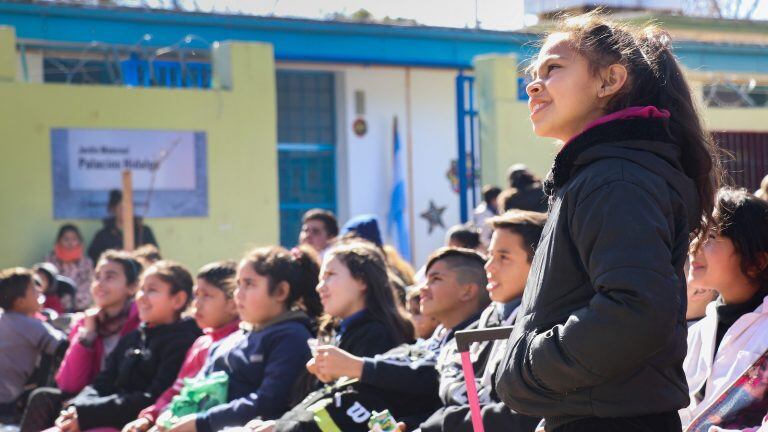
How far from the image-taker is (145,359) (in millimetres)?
6160

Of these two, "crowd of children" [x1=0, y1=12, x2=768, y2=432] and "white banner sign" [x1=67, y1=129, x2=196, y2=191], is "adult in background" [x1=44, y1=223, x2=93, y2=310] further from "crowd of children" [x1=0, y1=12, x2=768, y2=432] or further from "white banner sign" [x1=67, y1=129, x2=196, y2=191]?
"crowd of children" [x1=0, y1=12, x2=768, y2=432]

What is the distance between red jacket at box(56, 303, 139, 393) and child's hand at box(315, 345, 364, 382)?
2.58m

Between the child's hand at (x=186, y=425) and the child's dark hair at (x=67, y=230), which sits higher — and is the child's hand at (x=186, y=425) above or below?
below

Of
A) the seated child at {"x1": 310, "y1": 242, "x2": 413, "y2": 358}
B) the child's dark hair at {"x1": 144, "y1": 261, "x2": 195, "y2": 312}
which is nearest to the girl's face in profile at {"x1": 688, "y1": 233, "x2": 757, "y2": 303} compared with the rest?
the seated child at {"x1": 310, "y1": 242, "x2": 413, "y2": 358}

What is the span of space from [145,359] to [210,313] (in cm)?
52

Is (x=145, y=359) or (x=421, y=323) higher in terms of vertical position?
(x=421, y=323)

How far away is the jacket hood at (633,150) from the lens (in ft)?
7.63

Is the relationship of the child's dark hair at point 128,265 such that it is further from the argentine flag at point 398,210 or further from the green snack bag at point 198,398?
the argentine flag at point 398,210

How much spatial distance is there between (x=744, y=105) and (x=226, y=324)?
32.7 ft

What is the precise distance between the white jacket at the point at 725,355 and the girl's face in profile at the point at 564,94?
44.7 inches

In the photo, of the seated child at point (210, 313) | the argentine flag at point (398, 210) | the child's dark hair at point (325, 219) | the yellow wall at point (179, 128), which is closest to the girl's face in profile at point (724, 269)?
the seated child at point (210, 313)

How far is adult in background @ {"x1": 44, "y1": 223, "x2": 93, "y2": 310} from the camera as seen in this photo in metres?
11.0

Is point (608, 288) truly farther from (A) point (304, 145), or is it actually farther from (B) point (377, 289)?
(A) point (304, 145)

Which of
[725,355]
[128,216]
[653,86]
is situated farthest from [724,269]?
[128,216]
